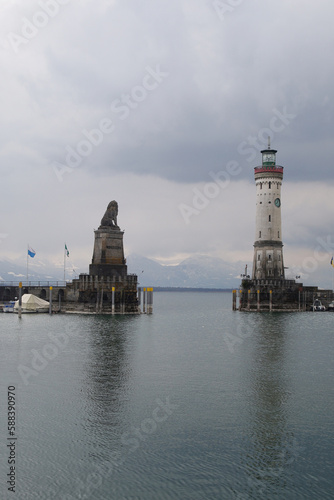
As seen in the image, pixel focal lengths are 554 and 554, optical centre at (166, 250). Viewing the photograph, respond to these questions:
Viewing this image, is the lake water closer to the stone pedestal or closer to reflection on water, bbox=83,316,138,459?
reflection on water, bbox=83,316,138,459

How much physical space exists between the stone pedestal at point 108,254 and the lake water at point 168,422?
4300 centimetres

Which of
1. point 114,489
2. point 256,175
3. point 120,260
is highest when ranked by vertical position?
point 256,175

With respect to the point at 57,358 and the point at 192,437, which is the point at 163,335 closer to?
the point at 57,358

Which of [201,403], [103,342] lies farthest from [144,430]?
[103,342]

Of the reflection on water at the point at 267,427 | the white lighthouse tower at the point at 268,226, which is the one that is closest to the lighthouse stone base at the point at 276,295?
the white lighthouse tower at the point at 268,226

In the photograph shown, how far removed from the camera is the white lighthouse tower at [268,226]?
121 metres

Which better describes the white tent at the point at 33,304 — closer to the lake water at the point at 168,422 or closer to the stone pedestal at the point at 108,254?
the stone pedestal at the point at 108,254

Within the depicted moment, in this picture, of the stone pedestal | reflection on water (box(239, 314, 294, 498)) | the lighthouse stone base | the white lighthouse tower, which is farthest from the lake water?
the white lighthouse tower

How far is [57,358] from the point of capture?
55.3 meters

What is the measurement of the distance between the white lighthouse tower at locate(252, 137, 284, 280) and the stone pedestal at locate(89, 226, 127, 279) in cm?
3193

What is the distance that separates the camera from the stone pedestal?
350ft

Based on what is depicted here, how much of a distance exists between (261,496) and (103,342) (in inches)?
1724

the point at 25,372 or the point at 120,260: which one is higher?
the point at 120,260

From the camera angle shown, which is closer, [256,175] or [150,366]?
[150,366]
